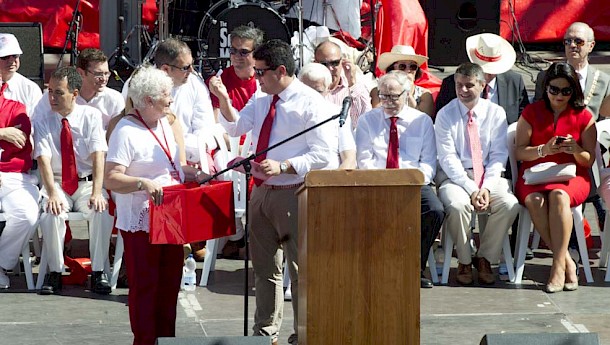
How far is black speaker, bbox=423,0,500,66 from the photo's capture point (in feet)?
51.3

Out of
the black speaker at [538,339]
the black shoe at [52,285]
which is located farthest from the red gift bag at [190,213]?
the black shoe at [52,285]

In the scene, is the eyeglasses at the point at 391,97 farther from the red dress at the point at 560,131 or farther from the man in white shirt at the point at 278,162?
the man in white shirt at the point at 278,162

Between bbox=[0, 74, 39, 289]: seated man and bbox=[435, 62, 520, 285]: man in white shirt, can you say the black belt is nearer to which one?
bbox=[0, 74, 39, 289]: seated man

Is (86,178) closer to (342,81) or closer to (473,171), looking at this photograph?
(342,81)

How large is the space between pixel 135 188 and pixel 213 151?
1763 millimetres

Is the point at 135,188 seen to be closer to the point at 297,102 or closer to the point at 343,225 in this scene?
the point at 297,102

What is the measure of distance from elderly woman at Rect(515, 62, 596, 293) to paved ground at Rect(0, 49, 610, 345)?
1.10 feet

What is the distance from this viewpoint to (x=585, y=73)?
10273mm

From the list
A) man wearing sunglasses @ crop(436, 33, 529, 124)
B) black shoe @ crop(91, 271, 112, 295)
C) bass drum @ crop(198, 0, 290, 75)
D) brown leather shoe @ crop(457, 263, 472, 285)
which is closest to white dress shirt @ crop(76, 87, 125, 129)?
black shoe @ crop(91, 271, 112, 295)

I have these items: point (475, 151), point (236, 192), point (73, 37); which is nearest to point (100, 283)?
point (236, 192)

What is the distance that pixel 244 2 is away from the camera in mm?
13922

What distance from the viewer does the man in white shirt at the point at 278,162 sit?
24.1 feet

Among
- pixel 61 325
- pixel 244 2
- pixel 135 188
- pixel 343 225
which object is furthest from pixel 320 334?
pixel 244 2

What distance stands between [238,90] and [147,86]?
2.89 m
